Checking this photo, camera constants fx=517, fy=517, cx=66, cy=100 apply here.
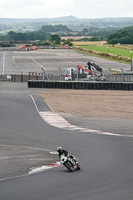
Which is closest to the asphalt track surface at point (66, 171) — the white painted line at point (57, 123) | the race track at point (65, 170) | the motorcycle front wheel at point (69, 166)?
the race track at point (65, 170)

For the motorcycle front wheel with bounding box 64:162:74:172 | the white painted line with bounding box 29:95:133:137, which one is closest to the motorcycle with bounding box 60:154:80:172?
the motorcycle front wheel with bounding box 64:162:74:172

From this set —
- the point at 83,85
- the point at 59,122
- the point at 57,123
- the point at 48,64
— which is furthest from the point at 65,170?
the point at 48,64

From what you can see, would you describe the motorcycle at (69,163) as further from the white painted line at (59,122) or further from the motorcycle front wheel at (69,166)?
the white painted line at (59,122)

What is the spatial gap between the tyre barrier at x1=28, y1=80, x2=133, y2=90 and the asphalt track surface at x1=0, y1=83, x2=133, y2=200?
17.9 meters

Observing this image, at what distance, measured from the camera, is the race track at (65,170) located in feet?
59.8

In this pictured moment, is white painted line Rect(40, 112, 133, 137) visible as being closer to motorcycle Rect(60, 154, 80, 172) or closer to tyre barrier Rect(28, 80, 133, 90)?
motorcycle Rect(60, 154, 80, 172)

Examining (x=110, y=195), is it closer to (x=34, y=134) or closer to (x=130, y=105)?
(x=34, y=134)

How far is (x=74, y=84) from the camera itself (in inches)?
2411

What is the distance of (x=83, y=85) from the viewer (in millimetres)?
60625

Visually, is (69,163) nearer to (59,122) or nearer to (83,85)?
(59,122)

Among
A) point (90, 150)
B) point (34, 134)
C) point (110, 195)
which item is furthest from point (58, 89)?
point (110, 195)

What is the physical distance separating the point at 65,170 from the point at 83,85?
38.5 meters

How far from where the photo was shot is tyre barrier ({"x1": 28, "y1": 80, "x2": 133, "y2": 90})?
57.5 m

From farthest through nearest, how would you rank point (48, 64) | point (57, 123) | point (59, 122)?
1. point (48, 64)
2. point (59, 122)
3. point (57, 123)
